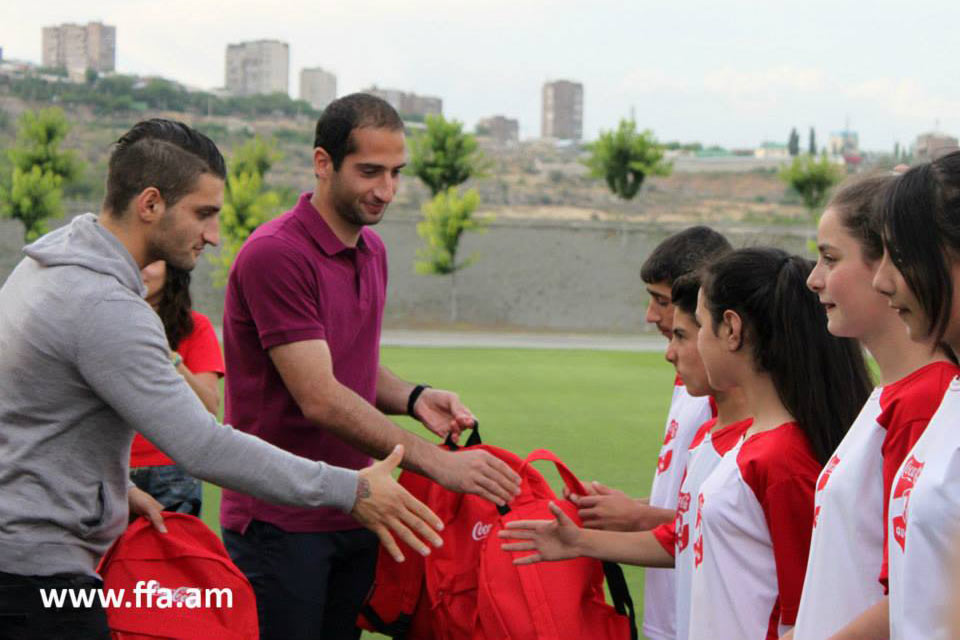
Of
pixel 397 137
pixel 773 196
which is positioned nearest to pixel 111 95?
pixel 773 196

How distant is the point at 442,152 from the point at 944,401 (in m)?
40.4

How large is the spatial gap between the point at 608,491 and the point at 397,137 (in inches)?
52.0

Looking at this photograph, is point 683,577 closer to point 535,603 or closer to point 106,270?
point 535,603

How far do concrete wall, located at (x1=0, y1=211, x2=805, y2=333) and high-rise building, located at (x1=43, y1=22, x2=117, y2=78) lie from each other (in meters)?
68.0

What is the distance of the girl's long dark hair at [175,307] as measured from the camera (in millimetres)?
4716

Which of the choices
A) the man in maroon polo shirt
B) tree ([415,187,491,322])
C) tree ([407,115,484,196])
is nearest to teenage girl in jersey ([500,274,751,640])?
the man in maroon polo shirt

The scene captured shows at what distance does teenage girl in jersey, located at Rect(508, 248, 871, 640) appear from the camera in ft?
8.95

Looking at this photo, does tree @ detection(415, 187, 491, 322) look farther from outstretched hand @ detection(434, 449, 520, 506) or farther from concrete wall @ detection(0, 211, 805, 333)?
outstretched hand @ detection(434, 449, 520, 506)

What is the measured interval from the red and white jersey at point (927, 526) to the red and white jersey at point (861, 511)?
0.78ft

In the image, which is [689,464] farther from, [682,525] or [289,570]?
[289,570]

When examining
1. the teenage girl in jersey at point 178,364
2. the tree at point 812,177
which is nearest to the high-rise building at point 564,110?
the tree at point 812,177

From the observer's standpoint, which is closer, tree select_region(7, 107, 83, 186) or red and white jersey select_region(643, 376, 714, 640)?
red and white jersey select_region(643, 376, 714, 640)

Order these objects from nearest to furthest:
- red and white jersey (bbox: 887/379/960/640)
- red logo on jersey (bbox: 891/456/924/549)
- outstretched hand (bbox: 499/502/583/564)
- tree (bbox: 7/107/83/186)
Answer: red and white jersey (bbox: 887/379/960/640), red logo on jersey (bbox: 891/456/924/549), outstretched hand (bbox: 499/502/583/564), tree (bbox: 7/107/83/186)

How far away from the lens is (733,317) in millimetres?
3082
